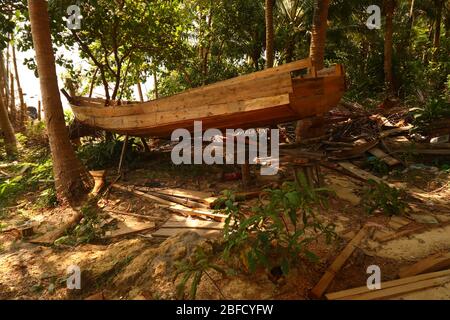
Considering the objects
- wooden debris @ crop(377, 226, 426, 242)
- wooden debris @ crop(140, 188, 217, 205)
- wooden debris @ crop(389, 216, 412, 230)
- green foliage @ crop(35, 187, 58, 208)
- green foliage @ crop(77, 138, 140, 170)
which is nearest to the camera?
wooden debris @ crop(377, 226, 426, 242)

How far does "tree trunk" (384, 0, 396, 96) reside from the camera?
41.4ft

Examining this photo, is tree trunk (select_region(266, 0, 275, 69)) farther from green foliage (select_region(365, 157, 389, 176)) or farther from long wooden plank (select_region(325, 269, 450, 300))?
long wooden plank (select_region(325, 269, 450, 300))

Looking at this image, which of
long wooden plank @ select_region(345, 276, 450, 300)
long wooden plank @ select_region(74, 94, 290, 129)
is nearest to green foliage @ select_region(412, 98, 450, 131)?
long wooden plank @ select_region(74, 94, 290, 129)

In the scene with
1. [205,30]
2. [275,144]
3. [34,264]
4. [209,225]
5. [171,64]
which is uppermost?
[205,30]

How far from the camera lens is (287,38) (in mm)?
15625

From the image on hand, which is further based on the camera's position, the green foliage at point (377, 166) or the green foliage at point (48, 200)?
the green foliage at point (377, 166)

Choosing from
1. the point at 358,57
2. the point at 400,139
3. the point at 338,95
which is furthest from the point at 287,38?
the point at 338,95

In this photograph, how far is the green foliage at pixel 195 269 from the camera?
2714 millimetres

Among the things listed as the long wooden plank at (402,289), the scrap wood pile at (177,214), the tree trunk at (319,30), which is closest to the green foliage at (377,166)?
the tree trunk at (319,30)

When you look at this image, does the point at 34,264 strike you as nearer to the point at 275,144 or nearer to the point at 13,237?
the point at 13,237

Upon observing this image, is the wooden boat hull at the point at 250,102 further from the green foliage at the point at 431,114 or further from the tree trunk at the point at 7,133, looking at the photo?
the tree trunk at the point at 7,133

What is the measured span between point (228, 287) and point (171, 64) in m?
7.87

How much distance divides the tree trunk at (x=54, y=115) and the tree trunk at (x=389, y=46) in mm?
12156

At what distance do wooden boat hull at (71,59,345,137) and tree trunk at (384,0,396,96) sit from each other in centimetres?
969
